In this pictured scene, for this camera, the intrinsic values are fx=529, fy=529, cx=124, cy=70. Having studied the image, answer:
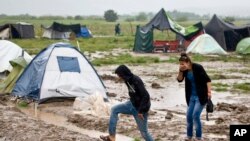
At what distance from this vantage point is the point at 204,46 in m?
37.6

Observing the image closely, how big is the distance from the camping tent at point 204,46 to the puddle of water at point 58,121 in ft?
77.0

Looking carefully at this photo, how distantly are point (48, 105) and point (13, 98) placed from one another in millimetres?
1693

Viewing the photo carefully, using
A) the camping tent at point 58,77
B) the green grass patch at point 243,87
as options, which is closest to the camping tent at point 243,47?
the green grass patch at point 243,87

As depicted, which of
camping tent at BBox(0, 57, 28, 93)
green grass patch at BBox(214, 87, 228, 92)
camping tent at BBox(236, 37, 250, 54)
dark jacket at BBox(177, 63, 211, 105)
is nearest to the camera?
dark jacket at BBox(177, 63, 211, 105)

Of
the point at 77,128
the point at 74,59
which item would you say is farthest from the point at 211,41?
the point at 77,128

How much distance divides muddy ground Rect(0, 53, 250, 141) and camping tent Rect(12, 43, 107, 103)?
0.38 meters

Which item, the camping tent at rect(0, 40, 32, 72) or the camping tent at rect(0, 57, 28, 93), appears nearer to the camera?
the camping tent at rect(0, 57, 28, 93)

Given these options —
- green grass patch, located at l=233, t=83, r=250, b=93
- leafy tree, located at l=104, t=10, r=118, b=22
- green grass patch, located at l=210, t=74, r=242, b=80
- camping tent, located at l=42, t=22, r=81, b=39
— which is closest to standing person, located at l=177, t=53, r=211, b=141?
green grass patch, located at l=233, t=83, r=250, b=93

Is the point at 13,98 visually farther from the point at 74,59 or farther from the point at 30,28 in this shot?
the point at 30,28

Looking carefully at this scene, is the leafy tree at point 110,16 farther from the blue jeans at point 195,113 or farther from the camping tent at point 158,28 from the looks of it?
the blue jeans at point 195,113

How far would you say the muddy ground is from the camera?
11617 mm

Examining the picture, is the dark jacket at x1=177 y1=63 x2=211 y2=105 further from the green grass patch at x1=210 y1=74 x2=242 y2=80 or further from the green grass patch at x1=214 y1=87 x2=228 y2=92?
the green grass patch at x1=210 y1=74 x2=242 y2=80

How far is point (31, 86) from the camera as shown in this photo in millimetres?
16375

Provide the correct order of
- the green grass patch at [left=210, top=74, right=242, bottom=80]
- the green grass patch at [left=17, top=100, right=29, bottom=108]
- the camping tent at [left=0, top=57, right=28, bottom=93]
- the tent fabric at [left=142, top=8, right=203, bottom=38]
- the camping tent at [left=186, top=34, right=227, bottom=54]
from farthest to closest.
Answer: the tent fabric at [left=142, top=8, right=203, bottom=38] < the camping tent at [left=186, top=34, right=227, bottom=54] < the green grass patch at [left=210, top=74, right=242, bottom=80] < the camping tent at [left=0, top=57, right=28, bottom=93] < the green grass patch at [left=17, top=100, right=29, bottom=108]
